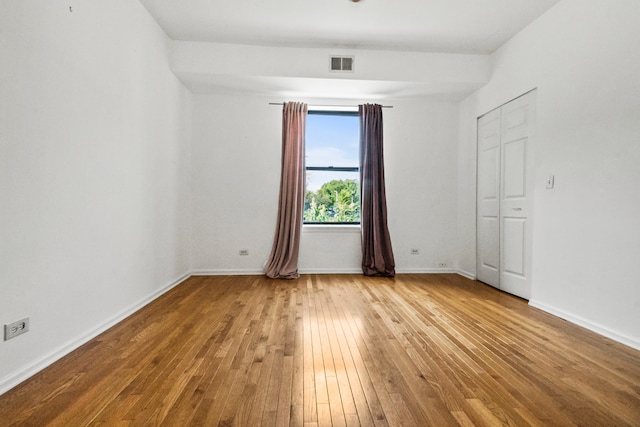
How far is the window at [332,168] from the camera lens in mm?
5094

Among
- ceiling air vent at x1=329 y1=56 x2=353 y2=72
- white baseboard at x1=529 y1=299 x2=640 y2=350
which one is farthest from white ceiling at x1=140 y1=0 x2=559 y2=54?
white baseboard at x1=529 y1=299 x2=640 y2=350

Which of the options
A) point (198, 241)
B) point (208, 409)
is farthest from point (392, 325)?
point (198, 241)

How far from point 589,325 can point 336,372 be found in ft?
7.11

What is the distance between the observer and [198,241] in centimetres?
480

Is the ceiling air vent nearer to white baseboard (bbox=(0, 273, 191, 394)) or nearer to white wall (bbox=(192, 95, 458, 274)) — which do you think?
white wall (bbox=(192, 95, 458, 274))

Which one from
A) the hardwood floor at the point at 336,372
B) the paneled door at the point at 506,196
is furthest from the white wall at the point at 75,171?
the paneled door at the point at 506,196

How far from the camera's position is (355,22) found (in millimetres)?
3643

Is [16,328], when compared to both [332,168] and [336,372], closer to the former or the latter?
[336,372]

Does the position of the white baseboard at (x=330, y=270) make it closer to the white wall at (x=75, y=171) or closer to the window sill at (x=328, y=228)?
the window sill at (x=328, y=228)

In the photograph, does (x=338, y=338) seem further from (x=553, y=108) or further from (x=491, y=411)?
(x=553, y=108)

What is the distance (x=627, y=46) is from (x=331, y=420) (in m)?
3.19

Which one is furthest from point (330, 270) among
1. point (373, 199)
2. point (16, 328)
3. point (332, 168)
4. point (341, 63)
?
point (16, 328)

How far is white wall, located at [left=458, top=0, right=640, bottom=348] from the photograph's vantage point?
2449 mm

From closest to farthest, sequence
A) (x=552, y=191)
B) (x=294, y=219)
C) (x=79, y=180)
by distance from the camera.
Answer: (x=79, y=180), (x=552, y=191), (x=294, y=219)
